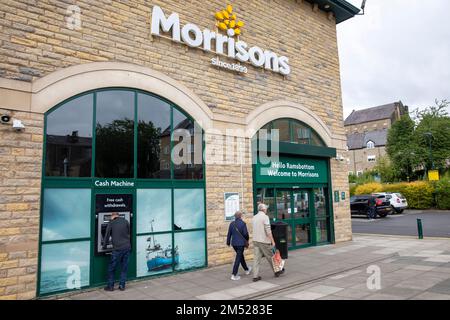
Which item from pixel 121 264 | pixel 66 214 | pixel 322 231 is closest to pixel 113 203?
pixel 66 214

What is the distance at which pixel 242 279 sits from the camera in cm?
784

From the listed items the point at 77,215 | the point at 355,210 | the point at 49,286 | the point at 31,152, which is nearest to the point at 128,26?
the point at 31,152

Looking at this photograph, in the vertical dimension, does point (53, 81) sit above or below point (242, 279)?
above

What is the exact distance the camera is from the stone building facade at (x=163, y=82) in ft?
21.0

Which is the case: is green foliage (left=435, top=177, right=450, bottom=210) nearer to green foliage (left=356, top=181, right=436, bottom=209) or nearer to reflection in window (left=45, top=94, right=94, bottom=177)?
green foliage (left=356, top=181, right=436, bottom=209)

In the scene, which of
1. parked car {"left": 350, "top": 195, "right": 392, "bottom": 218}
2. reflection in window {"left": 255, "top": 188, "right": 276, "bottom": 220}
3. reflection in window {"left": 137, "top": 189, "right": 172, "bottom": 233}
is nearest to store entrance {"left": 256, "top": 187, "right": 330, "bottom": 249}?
reflection in window {"left": 255, "top": 188, "right": 276, "bottom": 220}

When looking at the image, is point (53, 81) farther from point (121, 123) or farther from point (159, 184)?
point (159, 184)

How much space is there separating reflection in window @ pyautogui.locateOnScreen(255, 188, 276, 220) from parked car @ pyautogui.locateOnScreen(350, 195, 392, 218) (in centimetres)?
1573

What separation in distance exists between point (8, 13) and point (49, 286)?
540 centimetres

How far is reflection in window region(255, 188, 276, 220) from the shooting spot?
10750mm

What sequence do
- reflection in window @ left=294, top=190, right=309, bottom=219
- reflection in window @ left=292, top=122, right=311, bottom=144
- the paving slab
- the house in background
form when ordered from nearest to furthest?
the paving slab → reflection in window @ left=294, top=190, right=309, bottom=219 → reflection in window @ left=292, top=122, right=311, bottom=144 → the house in background

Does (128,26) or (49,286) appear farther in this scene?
(128,26)

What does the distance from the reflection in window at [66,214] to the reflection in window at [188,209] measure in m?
2.19

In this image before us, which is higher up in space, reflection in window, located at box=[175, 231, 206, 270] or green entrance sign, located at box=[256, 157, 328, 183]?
green entrance sign, located at box=[256, 157, 328, 183]
